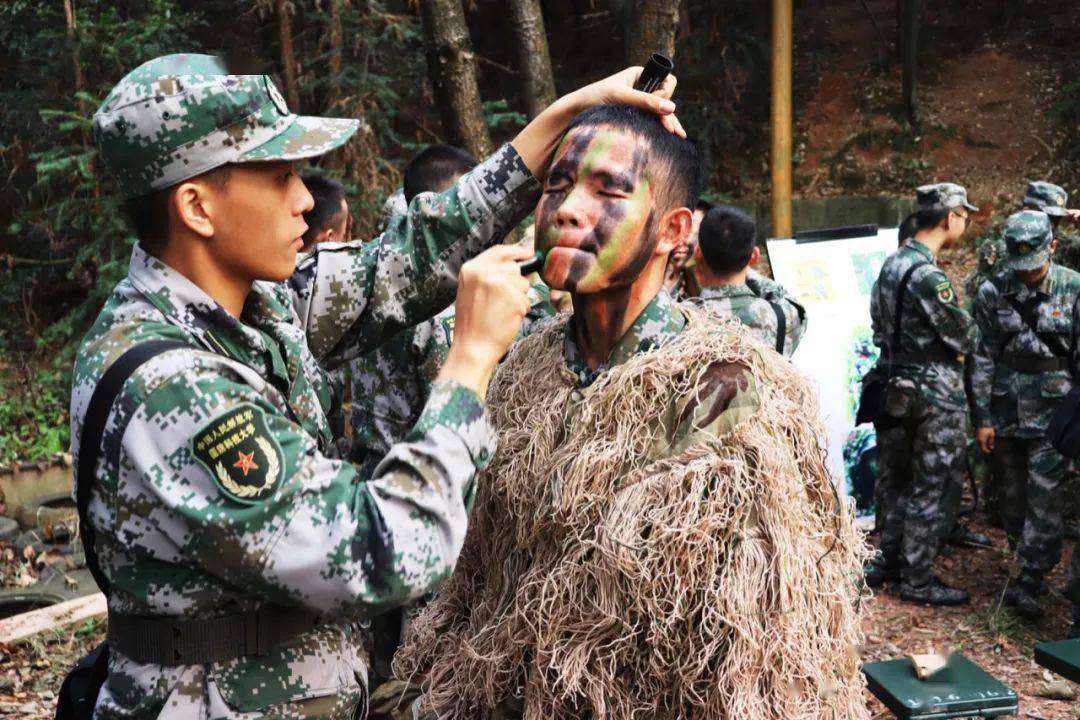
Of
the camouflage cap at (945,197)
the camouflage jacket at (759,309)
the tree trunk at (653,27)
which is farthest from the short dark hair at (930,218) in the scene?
the tree trunk at (653,27)

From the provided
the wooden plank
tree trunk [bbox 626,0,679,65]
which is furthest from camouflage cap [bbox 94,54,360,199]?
tree trunk [bbox 626,0,679,65]

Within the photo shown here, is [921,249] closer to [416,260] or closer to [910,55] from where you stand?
[416,260]

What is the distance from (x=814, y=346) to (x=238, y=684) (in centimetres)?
577

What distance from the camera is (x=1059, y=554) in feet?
19.4

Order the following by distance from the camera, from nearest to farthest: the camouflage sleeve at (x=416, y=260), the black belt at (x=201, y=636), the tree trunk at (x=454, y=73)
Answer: the black belt at (x=201, y=636) < the camouflage sleeve at (x=416, y=260) < the tree trunk at (x=454, y=73)

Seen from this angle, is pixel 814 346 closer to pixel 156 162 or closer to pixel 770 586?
pixel 770 586

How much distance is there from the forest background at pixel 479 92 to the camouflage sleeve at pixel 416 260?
348 centimetres

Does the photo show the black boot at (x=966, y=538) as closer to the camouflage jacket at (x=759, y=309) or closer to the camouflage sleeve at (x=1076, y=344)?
the camouflage sleeve at (x=1076, y=344)

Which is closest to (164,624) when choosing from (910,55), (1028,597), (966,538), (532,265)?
(532,265)

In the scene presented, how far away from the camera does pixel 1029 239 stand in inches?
228

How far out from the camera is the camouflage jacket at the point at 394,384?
4105 millimetres

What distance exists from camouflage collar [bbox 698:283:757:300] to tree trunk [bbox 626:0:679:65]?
4.98ft

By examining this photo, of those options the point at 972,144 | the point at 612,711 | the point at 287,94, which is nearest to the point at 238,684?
the point at 612,711

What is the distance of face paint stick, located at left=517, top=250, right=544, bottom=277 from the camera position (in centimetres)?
219
